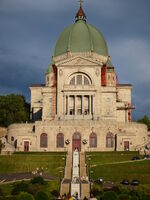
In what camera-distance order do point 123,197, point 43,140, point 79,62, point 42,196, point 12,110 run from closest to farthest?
point 42,196
point 123,197
point 43,140
point 79,62
point 12,110

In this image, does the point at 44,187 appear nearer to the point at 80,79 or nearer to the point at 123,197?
the point at 123,197

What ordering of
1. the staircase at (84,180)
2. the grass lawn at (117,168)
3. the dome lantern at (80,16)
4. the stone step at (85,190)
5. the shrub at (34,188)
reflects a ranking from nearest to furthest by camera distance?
the shrub at (34,188) < the stone step at (85,190) < the staircase at (84,180) < the grass lawn at (117,168) < the dome lantern at (80,16)

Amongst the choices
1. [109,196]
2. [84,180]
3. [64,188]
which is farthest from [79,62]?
[109,196]

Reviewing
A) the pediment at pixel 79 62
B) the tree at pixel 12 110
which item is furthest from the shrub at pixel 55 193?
the tree at pixel 12 110

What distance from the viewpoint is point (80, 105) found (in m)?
109

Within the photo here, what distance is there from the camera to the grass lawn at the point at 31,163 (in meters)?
77.1

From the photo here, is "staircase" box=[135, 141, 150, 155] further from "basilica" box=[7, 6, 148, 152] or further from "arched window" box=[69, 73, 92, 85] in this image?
"arched window" box=[69, 73, 92, 85]

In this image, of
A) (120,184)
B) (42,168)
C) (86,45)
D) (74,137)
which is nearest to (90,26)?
(86,45)

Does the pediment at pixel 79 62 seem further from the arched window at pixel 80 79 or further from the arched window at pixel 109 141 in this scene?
the arched window at pixel 109 141

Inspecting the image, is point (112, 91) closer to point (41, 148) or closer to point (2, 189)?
point (41, 148)

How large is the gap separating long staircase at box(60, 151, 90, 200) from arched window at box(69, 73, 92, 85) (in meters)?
25.3

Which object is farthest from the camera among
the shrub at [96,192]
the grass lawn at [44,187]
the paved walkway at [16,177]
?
the paved walkway at [16,177]

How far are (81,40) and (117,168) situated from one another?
53754 millimetres

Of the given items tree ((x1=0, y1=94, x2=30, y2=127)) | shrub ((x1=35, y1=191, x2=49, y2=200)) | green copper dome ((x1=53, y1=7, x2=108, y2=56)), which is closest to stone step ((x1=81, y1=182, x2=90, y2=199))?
shrub ((x1=35, y1=191, x2=49, y2=200))
